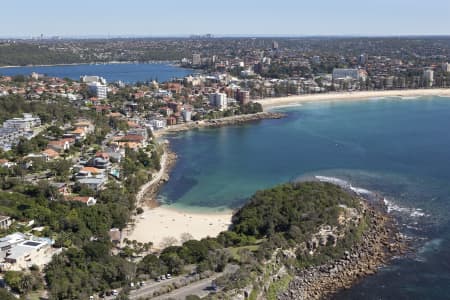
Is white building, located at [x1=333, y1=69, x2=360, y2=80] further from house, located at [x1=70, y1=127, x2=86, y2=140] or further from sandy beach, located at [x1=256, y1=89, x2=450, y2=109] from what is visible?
house, located at [x1=70, y1=127, x2=86, y2=140]

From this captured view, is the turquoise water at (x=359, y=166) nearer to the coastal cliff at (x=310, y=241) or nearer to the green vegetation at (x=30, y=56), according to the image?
the coastal cliff at (x=310, y=241)

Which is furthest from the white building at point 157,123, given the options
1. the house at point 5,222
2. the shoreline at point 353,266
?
the shoreline at point 353,266

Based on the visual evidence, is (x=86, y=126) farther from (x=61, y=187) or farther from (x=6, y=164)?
(x=61, y=187)

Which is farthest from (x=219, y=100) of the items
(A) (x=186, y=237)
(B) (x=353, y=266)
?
(B) (x=353, y=266)

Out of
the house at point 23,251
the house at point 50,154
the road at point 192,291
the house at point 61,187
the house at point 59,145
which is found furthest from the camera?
the house at point 59,145

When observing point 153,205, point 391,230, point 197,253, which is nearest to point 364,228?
point 391,230

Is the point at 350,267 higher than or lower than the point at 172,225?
lower

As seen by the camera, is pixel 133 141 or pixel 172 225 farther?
pixel 133 141
